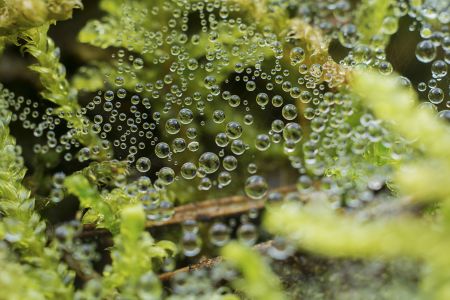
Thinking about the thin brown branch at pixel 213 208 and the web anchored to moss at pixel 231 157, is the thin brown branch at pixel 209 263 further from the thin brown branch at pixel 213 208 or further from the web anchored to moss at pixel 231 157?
the thin brown branch at pixel 213 208

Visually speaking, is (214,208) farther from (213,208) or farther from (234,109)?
(234,109)

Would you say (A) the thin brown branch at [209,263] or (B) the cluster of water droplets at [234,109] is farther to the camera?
(B) the cluster of water droplets at [234,109]

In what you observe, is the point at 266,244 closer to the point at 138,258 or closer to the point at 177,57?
the point at 138,258

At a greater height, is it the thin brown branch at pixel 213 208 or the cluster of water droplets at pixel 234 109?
the cluster of water droplets at pixel 234 109

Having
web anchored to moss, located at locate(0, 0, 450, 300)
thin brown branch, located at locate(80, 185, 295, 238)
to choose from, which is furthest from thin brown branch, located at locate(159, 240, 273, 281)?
thin brown branch, located at locate(80, 185, 295, 238)

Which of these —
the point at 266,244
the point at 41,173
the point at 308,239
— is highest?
the point at 308,239

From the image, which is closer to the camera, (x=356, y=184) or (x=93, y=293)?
(x=93, y=293)

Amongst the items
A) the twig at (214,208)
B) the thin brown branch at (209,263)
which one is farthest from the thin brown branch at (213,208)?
the thin brown branch at (209,263)

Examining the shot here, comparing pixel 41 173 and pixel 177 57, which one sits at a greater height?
pixel 177 57

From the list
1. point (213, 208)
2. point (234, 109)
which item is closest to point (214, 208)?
point (213, 208)

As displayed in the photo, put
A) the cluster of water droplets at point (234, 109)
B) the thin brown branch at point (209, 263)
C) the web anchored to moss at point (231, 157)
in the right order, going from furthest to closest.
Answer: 1. the cluster of water droplets at point (234, 109)
2. the thin brown branch at point (209, 263)
3. the web anchored to moss at point (231, 157)

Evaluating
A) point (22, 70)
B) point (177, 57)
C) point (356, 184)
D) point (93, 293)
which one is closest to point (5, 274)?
point (93, 293)
